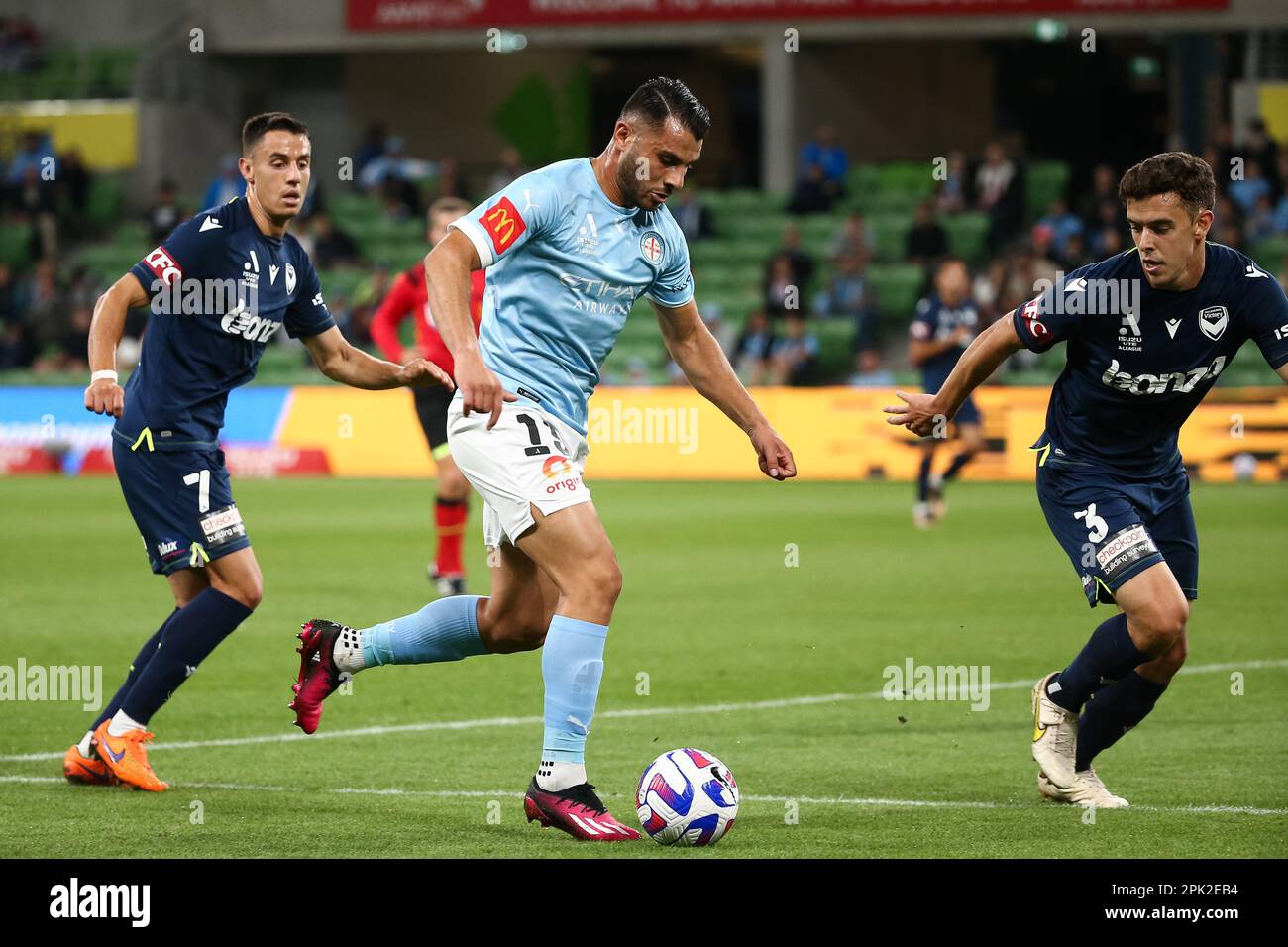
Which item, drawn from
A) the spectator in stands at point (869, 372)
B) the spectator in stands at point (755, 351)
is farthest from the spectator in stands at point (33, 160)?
the spectator in stands at point (869, 372)

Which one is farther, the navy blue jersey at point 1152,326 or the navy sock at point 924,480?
the navy sock at point 924,480

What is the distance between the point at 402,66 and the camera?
33562mm

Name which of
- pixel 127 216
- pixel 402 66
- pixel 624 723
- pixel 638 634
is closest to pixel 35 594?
pixel 638 634

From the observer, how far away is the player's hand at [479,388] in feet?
18.1

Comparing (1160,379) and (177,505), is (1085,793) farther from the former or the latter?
(177,505)

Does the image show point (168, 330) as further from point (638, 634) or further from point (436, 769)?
point (638, 634)

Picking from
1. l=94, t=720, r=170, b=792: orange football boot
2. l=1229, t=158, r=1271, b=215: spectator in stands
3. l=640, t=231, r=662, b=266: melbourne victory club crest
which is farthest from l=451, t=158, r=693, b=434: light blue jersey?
l=1229, t=158, r=1271, b=215: spectator in stands

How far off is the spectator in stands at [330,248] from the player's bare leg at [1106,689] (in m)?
22.5

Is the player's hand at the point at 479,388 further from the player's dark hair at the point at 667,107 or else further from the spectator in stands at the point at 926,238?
the spectator in stands at the point at 926,238

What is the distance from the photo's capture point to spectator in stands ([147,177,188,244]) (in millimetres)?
27328

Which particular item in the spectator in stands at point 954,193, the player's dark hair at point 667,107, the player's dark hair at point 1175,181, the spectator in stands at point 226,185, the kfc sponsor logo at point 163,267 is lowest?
the kfc sponsor logo at point 163,267

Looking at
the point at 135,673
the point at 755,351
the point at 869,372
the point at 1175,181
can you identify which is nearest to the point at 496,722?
the point at 135,673

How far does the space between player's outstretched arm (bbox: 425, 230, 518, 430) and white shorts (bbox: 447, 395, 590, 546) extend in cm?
13
